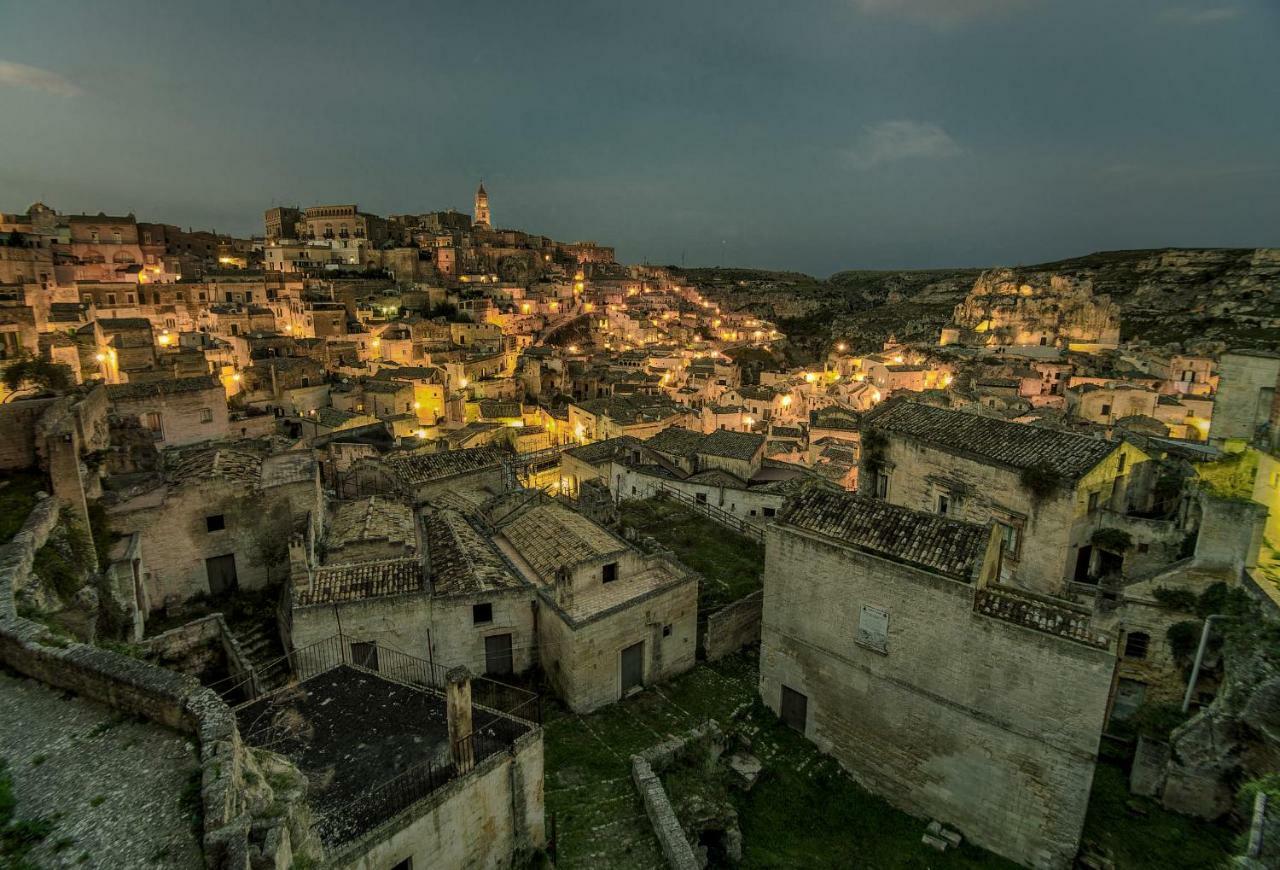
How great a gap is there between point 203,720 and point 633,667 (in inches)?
405

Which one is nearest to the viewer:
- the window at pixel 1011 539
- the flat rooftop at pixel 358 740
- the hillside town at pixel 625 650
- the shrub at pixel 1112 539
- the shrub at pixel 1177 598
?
the hillside town at pixel 625 650

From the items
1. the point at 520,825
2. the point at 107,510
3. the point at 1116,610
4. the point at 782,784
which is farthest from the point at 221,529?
the point at 1116,610

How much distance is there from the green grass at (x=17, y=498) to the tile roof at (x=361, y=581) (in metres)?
5.17

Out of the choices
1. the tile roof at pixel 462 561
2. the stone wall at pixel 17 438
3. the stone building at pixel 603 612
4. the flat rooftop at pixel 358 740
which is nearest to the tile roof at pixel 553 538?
the stone building at pixel 603 612

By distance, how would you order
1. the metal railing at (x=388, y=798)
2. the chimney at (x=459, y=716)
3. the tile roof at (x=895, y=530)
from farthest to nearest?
the tile roof at (x=895, y=530)
the chimney at (x=459, y=716)
the metal railing at (x=388, y=798)

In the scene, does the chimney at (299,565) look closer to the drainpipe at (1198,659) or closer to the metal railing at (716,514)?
the metal railing at (716,514)

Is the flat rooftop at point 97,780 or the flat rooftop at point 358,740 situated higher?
the flat rooftop at point 97,780

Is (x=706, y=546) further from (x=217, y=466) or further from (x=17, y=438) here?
(x=17, y=438)

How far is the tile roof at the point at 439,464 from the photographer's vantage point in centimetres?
2208

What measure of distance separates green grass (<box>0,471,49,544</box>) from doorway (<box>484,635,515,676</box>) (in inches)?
371

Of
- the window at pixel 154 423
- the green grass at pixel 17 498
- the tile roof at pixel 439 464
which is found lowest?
the tile roof at pixel 439 464

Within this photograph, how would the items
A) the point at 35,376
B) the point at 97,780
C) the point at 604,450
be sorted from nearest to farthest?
the point at 97,780
the point at 35,376
the point at 604,450

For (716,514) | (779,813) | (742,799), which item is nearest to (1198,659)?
(779,813)

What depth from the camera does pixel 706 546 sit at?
2339cm
